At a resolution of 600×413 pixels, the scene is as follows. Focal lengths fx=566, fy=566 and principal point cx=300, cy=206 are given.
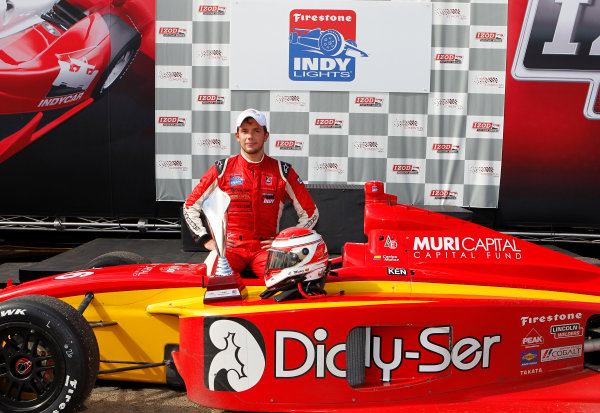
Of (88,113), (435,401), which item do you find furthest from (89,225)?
(435,401)

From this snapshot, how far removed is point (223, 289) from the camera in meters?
2.93

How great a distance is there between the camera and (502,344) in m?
2.80

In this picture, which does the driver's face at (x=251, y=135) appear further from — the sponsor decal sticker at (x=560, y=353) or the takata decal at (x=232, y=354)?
the sponsor decal sticker at (x=560, y=353)

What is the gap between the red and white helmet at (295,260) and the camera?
288cm

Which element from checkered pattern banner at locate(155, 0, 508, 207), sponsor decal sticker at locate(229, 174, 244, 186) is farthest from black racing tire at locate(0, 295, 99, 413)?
checkered pattern banner at locate(155, 0, 508, 207)

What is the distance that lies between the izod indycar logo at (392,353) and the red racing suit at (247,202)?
31.0 inches

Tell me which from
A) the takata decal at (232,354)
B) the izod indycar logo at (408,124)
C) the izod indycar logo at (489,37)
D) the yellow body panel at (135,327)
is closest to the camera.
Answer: the takata decal at (232,354)

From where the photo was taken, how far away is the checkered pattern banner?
6191mm

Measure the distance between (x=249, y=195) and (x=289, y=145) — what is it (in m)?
2.84

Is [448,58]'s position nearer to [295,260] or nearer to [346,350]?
[295,260]

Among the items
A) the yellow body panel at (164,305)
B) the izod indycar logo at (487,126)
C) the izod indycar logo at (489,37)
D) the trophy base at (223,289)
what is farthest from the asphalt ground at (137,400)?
the izod indycar logo at (489,37)

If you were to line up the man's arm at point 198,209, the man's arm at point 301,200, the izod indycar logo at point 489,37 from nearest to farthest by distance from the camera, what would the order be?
1. the man's arm at point 198,209
2. the man's arm at point 301,200
3. the izod indycar logo at point 489,37

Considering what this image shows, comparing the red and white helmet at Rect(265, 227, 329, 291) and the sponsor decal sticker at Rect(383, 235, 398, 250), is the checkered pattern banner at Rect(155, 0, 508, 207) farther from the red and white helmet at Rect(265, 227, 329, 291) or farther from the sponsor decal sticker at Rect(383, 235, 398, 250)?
the red and white helmet at Rect(265, 227, 329, 291)

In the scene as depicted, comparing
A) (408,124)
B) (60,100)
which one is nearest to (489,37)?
(408,124)
